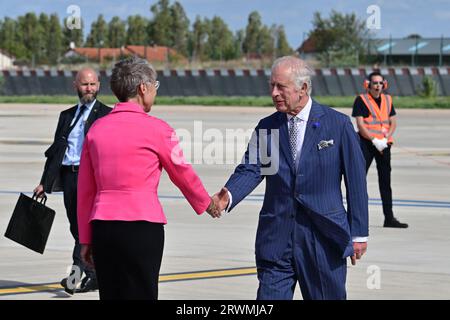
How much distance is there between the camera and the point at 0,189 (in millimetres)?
17406

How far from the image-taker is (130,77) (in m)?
6.29

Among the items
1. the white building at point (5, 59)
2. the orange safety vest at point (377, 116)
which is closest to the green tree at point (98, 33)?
the white building at point (5, 59)

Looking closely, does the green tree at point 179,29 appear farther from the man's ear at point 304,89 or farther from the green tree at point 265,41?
the man's ear at point 304,89

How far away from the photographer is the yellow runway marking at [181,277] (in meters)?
9.49

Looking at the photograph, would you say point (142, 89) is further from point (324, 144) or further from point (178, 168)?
point (324, 144)

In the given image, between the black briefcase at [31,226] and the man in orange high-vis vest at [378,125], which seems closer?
the black briefcase at [31,226]

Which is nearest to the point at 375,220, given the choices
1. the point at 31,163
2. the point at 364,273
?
the point at 364,273

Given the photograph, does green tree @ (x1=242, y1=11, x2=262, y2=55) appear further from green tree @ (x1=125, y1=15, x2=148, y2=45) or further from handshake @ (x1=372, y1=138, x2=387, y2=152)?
handshake @ (x1=372, y1=138, x2=387, y2=152)

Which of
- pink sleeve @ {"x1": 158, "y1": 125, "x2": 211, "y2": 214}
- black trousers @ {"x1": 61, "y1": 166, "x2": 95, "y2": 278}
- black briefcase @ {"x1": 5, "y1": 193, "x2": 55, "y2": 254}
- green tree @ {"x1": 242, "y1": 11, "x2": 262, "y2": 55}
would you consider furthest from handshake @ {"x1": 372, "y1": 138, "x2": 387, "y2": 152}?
green tree @ {"x1": 242, "y1": 11, "x2": 262, "y2": 55}

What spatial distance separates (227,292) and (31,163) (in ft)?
43.6

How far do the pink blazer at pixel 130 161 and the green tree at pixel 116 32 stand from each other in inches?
5270

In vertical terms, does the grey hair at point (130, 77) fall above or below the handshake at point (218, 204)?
above

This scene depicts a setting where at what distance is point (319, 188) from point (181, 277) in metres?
3.63
